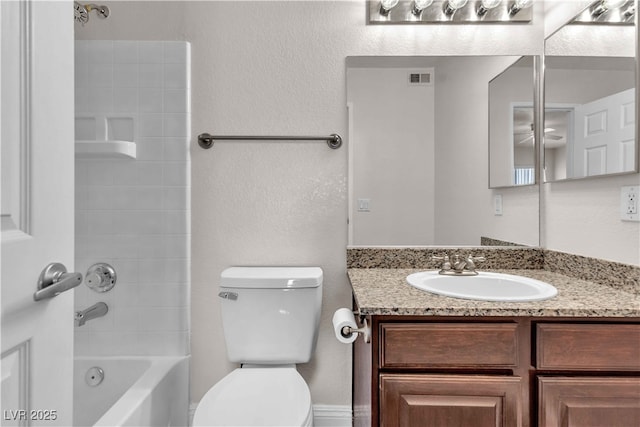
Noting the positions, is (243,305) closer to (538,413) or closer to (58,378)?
(58,378)

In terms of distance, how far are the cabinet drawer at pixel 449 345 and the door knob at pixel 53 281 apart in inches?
30.2

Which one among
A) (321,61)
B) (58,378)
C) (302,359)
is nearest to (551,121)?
(321,61)

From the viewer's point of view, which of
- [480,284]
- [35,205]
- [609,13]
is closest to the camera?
[35,205]

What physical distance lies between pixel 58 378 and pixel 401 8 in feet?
5.97

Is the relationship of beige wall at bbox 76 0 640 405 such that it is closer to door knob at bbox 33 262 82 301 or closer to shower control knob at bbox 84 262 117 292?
shower control knob at bbox 84 262 117 292

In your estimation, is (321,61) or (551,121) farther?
(321,61)

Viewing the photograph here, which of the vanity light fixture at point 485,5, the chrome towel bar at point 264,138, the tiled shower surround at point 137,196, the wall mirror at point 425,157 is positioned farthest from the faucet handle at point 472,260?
the tiled shower surround at point 137,196

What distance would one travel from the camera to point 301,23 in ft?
5.57

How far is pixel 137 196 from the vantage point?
1687mm

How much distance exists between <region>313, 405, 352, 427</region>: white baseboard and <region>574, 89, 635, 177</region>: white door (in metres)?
1.43

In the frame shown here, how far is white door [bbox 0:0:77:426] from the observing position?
617 millimetres

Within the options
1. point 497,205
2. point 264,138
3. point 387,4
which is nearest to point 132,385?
point 264,138

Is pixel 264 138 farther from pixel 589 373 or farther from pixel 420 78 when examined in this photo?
pixel 589 373

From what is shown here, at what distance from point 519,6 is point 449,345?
155cm
